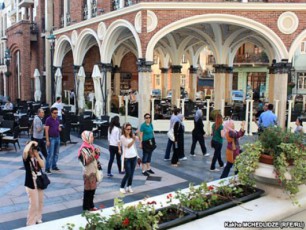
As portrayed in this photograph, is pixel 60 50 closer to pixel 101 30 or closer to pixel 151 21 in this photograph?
pixel 101 30

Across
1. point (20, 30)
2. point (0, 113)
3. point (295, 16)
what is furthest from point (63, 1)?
point (295, 16)

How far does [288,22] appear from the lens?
14344mm

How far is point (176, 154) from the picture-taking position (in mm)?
9828

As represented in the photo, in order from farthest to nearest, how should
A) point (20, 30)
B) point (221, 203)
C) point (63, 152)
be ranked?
1. point (20, 30)
2. point (63, 152)
3. point (221, 203)

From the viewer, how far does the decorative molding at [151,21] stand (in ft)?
46.3

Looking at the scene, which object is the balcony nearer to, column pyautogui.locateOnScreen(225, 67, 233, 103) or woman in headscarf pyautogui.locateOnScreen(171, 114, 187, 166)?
column pyautogui.locateOnScreen(225, 67, 233, 103)

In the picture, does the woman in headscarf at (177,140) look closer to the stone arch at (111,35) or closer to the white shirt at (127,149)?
the white shirt at (127,149)

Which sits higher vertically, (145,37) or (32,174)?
(145,37)

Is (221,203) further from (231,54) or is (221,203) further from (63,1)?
(63,1)

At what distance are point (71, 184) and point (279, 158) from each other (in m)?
5.57

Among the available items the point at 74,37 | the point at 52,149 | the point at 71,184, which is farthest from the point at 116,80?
the point at 71,184

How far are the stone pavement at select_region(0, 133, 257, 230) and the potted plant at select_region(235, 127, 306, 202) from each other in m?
1.18

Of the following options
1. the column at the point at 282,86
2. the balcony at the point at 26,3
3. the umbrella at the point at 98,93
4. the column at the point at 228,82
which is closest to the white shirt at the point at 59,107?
the umbrella at the point at 98,93

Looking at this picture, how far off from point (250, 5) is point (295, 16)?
1.95 meters
